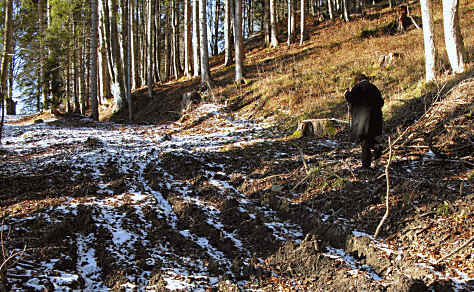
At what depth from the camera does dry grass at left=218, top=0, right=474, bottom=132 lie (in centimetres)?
955

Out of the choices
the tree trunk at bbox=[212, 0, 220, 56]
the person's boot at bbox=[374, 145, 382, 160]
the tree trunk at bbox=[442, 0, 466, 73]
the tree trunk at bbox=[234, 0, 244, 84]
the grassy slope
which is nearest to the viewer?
the person's boot at bbox=[374, 145, 382, 160]

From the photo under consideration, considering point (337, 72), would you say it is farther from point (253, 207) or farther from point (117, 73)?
point (117, 73)

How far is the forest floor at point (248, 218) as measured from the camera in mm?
3344

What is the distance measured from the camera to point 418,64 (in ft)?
36.0

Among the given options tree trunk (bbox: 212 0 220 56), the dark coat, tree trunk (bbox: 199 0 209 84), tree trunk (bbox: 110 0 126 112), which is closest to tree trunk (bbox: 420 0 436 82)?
the dark coat

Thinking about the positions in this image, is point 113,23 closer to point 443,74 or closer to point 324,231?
point 443,74

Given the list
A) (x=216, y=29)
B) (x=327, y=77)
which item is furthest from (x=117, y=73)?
(x=216, y=29)

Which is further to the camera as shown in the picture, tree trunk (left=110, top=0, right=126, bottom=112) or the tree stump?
tree trunk (left=110, top=0, right=126, bottom=112)

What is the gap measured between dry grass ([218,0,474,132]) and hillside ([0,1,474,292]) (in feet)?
0.59

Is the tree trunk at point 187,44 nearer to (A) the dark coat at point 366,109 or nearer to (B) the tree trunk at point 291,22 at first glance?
(B) the tree trunk at point 291,22

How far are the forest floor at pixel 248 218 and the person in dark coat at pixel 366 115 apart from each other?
0.48 m

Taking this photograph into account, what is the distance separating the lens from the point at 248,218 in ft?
15.8

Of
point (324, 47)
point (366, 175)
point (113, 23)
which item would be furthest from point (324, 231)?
point (113, 23)

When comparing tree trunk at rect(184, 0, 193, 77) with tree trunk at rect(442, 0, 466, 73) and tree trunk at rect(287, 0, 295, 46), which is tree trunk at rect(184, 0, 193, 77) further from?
tree trunk at rect(442, 0, 466, 73)
